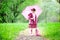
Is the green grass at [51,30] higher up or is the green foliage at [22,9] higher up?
the green foliage at [22,9]

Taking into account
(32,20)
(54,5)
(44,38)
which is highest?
Answer: (54,5)

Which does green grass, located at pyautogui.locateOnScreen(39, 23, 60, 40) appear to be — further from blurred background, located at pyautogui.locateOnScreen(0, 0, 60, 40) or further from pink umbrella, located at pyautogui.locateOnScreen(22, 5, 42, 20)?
pink umbrella, located at pyautogui.locateOnScreen(22, 5, 42, 20)

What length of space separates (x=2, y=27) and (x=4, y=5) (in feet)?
0.58

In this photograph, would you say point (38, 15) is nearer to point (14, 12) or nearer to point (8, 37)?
point (14, 12)

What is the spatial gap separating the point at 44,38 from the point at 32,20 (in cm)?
17

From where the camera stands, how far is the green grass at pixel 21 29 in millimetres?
1457

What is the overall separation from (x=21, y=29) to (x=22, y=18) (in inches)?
3.5

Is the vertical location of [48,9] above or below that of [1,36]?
above

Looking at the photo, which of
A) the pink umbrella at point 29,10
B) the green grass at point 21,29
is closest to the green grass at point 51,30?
the green grass at point 21,29

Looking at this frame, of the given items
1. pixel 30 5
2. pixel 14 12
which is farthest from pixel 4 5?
pixel 30 5

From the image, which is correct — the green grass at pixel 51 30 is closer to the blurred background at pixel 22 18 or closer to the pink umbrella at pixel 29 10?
the blurred background at pixel 22 18

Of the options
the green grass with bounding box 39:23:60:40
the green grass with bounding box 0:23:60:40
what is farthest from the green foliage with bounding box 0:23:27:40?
the green grass with bounding box 39:23:60:40

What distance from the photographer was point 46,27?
1469mm

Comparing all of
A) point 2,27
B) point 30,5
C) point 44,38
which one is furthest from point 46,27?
point 2,27
